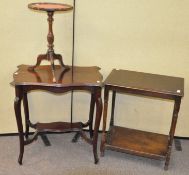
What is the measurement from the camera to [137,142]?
2301 mm

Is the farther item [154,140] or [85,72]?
[154,140]

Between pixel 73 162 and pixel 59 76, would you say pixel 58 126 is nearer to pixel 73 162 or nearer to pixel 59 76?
pixel 73 162

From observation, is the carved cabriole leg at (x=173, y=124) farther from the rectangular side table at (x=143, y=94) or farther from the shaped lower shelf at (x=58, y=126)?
the shaped lower shelf at (x=58, y=126)

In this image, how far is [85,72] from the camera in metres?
2.13

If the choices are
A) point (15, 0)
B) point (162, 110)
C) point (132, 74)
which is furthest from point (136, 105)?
point (15, 0)

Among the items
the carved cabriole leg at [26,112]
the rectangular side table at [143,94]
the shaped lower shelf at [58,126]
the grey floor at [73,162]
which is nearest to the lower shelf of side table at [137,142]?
the rectangular side table at [143,94]

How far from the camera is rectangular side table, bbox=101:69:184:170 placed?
6.42 feet

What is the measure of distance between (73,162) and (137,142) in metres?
0.53

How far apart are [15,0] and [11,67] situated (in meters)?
0.52

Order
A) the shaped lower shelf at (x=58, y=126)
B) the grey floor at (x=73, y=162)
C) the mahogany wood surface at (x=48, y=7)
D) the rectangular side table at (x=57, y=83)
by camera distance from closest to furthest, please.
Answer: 1. the mahogany wood surface at (x=48, y=7)
2. the rectangular side table at (x=57, y=83)
3. the grey floor at (x=73, y=162)
4. the shaped lower shelf at (x=58, y=126)

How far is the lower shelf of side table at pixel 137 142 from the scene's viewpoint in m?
2.18

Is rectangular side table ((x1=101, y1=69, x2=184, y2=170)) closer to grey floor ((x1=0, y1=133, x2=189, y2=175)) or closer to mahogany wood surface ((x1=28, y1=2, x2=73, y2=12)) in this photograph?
grey floor ((x1=0, y1=133, x2=189, y2=175))

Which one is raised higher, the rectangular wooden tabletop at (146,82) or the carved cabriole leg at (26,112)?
the rectangular wooden tabletop at (146,82)

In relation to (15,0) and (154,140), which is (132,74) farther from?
(15,0)
